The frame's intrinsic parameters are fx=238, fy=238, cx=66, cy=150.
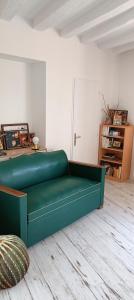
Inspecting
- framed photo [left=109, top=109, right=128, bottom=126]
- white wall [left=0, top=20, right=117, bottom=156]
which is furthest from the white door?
framed photo [left=109, top=109, right=128, bottom=126]

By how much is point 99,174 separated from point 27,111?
159 centimetres

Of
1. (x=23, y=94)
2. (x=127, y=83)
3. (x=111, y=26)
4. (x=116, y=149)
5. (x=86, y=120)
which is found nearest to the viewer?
(x=111, y=26)

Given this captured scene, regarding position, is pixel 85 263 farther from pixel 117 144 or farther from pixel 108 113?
pixel 108 113

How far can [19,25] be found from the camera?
10.3ft

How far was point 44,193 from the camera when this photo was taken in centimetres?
265

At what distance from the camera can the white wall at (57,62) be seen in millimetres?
3157

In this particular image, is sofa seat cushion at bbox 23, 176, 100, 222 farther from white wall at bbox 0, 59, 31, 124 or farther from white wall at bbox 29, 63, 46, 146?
white wall at bbox 0, 59, 31, 124

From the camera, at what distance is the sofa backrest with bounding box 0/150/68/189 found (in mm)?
2678

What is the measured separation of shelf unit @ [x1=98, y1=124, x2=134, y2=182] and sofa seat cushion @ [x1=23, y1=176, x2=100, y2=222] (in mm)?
1527

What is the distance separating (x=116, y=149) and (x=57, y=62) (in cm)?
195

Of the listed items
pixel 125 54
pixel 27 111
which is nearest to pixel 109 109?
pixel 125 54

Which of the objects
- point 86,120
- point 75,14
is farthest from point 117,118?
point 75,14

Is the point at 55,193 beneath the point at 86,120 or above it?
beneath

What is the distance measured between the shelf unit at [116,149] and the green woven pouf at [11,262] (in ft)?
9.84
